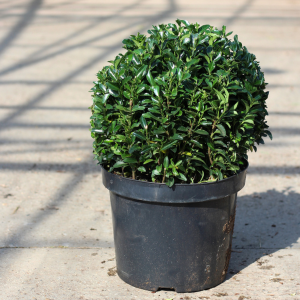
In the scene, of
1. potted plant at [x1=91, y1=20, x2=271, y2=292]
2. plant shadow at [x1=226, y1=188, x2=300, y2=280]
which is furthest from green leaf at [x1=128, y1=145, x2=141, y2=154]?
plant shadow at [x1=226, y1=188, x2=300, y2=280]

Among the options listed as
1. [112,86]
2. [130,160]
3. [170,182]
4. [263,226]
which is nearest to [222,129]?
[170,182]

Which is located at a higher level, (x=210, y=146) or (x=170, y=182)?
(x=210, y=146)

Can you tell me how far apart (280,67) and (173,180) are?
600 cm

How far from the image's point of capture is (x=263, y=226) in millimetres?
3428

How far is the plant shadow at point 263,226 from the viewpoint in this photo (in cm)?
308

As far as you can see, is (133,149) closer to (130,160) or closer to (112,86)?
(130,160)

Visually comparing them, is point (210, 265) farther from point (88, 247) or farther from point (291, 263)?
point (88, 247)

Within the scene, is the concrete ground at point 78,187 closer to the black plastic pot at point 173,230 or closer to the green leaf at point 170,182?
the black plastic pot at point 173,230

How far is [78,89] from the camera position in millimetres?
6723

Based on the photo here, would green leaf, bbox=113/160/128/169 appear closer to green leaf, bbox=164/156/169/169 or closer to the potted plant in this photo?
the potted plant

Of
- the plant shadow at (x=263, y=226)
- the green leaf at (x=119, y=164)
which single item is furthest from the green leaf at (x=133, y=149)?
the plant shadow at (x=263, y=226)

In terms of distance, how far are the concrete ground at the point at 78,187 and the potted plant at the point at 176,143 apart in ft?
0.95

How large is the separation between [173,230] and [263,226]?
122 centimetres

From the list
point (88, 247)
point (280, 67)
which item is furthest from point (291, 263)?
point (280, 67)
